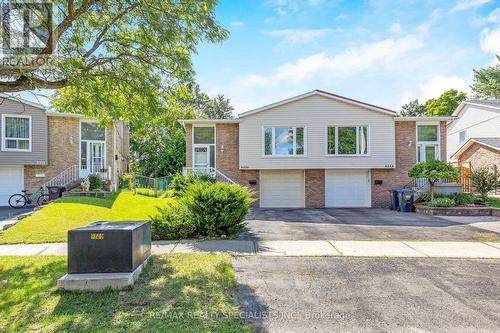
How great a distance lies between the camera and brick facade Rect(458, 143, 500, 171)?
1789 centimetres

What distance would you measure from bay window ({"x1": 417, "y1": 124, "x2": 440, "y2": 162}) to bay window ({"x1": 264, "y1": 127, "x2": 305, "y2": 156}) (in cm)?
683

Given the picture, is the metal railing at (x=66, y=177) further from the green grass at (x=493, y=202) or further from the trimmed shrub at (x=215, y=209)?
the green grass at (x=493, y=202)

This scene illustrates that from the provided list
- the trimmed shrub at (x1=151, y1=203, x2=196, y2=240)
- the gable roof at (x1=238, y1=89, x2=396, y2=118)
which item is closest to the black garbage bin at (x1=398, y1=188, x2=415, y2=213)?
the gable roof at (x1=238, y1=89, x2=396, y2=118)

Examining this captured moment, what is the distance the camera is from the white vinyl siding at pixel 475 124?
2192cm

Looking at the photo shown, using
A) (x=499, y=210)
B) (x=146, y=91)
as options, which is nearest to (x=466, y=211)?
(x=499, y=210)

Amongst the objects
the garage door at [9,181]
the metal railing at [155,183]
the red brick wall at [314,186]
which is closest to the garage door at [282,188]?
the red brick wall at [314,186]

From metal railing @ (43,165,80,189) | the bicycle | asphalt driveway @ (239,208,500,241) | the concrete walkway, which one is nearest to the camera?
the concrete walkway

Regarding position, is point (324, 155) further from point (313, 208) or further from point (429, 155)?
point (429, 155)

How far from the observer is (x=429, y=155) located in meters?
17.2

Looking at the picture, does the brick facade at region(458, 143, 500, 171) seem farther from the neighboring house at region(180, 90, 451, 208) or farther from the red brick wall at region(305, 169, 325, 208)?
the red brick wall at region(305, 169, 325, 208)

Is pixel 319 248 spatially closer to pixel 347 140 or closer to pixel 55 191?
pixel 347 140

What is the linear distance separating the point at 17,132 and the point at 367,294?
20229mm

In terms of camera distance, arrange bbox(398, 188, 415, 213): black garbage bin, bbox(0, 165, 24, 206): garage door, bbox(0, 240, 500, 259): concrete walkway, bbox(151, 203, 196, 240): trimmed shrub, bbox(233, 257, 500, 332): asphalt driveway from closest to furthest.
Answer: bbox(233, 257, 500, 332): asphalt driveway → bbox(0, 240, 500, 259): concrete walkway → bbox(151, 203, 196, 240): trimmed shrub → bbox(398, 188, 415, 213): black garbage bin → bbox(0, 165, 24, 206): garage door

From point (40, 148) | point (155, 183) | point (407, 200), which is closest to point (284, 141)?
point (407, 200)
